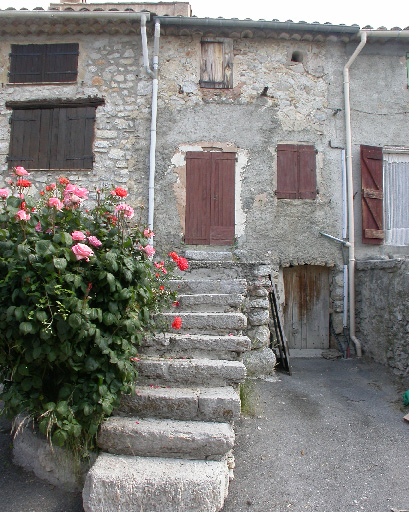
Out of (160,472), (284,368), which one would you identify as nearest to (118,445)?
(160,472)

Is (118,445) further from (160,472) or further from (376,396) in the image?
(376,396)

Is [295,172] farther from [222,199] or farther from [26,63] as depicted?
[26,63]

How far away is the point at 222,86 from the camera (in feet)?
23.2

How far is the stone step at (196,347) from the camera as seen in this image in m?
3.40

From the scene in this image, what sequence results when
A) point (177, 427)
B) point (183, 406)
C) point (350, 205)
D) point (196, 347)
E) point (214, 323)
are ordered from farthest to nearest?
point (350, 205) → point (214, 323) → point (196, 347) → point (183, 406) → point (177, 427)

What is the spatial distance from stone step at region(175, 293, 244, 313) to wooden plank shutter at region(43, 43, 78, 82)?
5.23 m

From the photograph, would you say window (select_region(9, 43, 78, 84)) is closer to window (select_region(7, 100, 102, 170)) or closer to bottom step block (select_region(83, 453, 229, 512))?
window (select_region(7, 100, 102, 170))

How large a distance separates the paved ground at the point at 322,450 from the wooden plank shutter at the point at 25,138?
554 cm

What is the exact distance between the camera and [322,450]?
127 inches

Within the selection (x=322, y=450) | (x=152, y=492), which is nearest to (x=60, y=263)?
(x=152, y=492)

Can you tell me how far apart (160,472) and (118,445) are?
15.0 inches

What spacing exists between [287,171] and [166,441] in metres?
5.35

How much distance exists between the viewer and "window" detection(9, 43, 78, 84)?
7145 millimetres

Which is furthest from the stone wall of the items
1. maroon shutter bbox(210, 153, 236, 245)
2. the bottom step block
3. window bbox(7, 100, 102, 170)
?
window bbox(7, 100, 102, 170)
